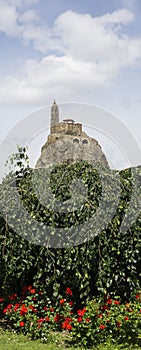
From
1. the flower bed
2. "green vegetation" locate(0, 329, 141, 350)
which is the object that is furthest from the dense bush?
"green vegetation" locate(0, 329, 141, 350)

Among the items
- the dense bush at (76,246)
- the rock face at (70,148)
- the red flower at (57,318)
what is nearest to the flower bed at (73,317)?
the red flower at (57,318)

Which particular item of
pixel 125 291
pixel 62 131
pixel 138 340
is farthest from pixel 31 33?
pixel 62 131

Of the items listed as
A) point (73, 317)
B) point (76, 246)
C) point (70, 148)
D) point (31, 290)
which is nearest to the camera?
point (76, 246)

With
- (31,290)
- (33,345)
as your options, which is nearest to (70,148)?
(31,290)

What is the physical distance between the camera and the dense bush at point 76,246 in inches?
166

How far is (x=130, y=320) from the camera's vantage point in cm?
386

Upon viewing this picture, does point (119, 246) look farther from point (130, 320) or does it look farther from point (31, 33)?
point (31, 33)

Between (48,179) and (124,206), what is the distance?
0.89 metres

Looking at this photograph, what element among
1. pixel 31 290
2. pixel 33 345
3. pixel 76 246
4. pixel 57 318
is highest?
pixel 76 246

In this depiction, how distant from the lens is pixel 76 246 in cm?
421

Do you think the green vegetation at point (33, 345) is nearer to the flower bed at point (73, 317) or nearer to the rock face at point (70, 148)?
the flower bed at point (73, 317)

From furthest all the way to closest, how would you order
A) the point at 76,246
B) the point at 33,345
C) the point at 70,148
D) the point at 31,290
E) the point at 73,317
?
the point at 70,148 → the point at 31,290 → the point at 73,317 → the point at 76,246 → the point at 33,345

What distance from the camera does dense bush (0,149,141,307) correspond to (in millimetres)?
4215

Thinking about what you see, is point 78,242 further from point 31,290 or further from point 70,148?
point 70,148
